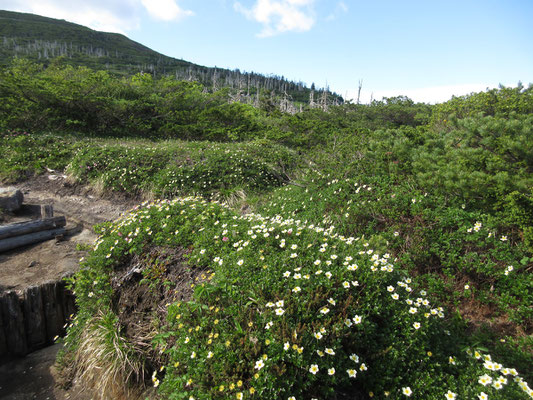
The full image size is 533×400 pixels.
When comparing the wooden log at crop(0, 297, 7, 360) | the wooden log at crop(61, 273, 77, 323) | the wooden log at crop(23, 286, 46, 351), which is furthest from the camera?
the wooden log at crop(61, 273, 77, 323)

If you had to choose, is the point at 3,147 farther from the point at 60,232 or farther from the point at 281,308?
the point at 281,308

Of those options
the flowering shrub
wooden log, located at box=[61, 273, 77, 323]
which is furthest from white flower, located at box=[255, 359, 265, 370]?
wooden log, located at box=[61, 273, 77, 323]

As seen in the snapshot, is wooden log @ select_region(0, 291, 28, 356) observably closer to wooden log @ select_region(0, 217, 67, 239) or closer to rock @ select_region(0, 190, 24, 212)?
wooden log @ select_region(0, 217, 67, 239)

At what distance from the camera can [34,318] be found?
4.00 metres

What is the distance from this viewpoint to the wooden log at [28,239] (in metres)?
5.39

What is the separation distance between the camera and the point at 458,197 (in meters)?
4.19

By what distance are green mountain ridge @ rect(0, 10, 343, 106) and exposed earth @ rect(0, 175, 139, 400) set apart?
5796cm

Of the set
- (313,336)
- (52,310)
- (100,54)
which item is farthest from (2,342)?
(100,54)

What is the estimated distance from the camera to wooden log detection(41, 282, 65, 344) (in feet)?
13.5

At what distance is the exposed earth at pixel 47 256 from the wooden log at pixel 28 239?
0.33 ft

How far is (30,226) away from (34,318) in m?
2.51

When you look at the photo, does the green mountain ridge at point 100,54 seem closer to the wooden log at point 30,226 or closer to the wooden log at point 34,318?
the wooden log at point 30,226

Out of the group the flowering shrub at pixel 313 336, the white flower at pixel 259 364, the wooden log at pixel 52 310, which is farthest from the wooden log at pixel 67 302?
the white flower at pixel 259 364

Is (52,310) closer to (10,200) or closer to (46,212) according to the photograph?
(46,212)
